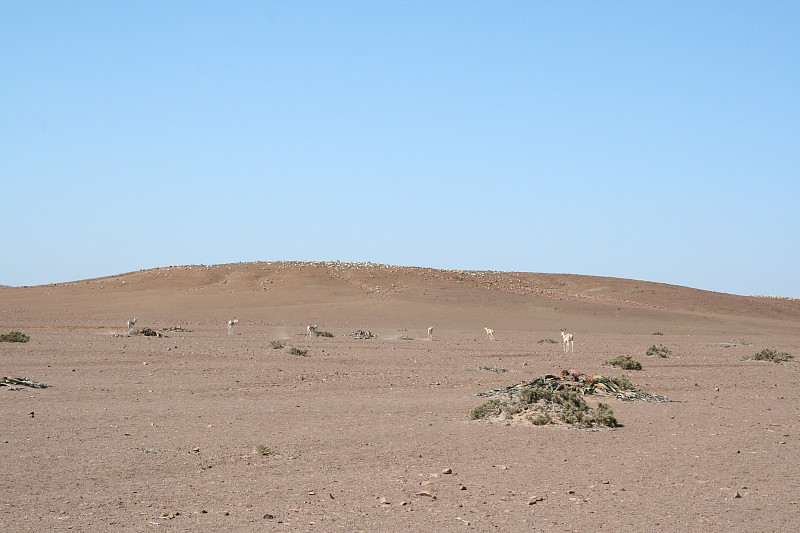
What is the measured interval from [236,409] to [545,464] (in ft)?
24.1

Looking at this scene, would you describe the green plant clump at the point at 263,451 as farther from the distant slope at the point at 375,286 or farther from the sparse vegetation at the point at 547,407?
the distant slope at the point at 375,286

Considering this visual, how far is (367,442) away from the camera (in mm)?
13195

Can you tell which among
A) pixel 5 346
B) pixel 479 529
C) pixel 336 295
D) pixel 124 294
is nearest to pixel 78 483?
pixel 479 529

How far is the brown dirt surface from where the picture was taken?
352 inches

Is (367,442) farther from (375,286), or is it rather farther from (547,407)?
(375,286)

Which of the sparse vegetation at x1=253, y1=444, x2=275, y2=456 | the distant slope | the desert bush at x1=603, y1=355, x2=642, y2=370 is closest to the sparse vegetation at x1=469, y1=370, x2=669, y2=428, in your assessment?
the sparse vegetation at x1=253, y1=444, x2=275, y2=456

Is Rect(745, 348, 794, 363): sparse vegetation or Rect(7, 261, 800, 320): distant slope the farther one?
Rect(7, 261, 800, 320): distant slope

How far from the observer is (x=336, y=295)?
2552 inches

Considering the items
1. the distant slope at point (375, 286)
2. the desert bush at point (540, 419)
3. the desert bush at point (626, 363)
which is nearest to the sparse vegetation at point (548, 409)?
the desert bush at point (540, 419)

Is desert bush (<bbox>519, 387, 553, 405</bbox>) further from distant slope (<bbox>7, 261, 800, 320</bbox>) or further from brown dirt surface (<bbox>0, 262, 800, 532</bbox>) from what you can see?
distant slope (<bbox>7, 261, 800, 320</bbox>)

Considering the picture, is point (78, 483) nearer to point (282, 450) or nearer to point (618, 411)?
point (282, 450)

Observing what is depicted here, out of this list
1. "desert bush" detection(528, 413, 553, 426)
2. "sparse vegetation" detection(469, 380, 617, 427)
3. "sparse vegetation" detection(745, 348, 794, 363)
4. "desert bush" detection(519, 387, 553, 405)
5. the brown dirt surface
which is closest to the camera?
the brown dirt surface

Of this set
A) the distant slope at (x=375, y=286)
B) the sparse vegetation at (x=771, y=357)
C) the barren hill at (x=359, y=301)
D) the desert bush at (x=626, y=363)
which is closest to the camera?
the desert bush at (x=626, y=363)

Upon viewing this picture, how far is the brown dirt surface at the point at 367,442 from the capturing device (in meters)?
8.95
